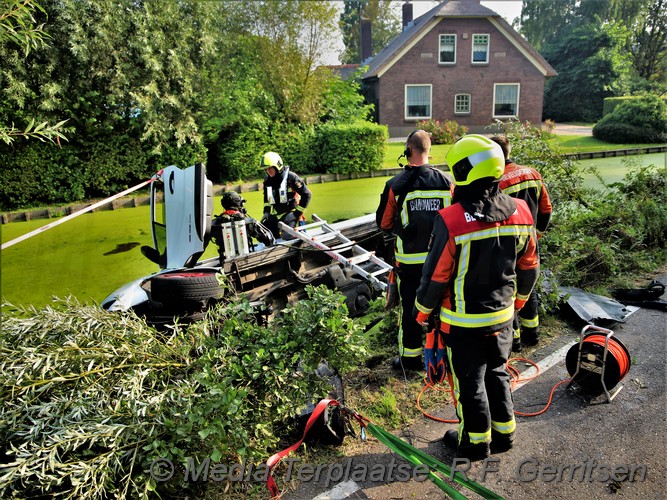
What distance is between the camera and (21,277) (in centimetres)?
713

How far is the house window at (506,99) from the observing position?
26.4 metres

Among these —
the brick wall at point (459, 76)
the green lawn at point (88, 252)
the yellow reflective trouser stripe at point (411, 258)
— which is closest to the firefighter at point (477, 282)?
the yellow reflective trouser stripe at point (411, 258)

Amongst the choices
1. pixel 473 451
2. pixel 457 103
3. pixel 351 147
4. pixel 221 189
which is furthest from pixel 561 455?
pixel 457 103

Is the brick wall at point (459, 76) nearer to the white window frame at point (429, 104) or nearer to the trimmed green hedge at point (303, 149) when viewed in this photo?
the white window frame at point (429, 104)

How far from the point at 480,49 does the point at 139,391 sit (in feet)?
89.4

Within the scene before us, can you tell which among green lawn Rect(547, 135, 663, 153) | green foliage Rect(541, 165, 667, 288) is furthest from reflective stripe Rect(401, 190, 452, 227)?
green lawn Rect(547, 135, 663, 153)

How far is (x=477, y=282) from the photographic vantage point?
2.75 metres

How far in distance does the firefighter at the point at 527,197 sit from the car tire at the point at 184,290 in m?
2.63

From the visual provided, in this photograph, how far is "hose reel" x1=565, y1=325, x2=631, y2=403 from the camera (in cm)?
348

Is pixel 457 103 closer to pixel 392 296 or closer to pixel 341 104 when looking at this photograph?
pixel 341 104

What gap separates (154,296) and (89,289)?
10.5 ft

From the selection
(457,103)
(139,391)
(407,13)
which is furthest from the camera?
(407,13)

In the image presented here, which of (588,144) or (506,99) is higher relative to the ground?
(506,99)

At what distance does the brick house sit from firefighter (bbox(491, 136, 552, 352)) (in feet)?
72.7
